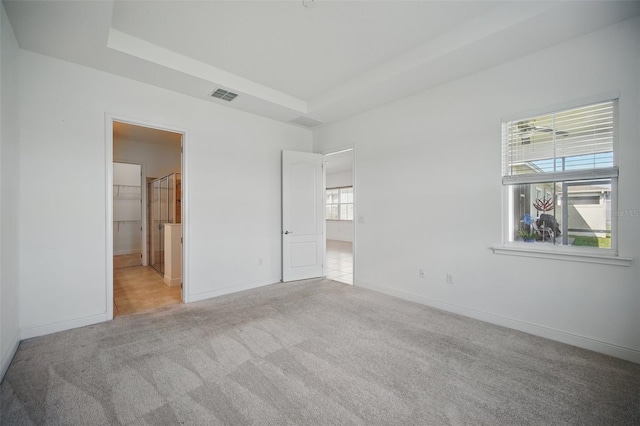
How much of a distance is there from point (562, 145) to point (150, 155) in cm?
731

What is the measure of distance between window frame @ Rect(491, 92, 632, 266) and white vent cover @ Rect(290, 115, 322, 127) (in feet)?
9.39

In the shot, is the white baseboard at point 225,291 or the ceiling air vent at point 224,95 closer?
the ceiling air vent at point 224,95

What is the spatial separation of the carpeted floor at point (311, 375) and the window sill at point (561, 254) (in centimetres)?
82

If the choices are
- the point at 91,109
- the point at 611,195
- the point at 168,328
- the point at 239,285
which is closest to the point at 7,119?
the point at 91,109

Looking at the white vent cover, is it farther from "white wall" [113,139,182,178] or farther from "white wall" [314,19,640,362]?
"white wall" [113,139,182,178]

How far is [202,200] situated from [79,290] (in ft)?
5.52

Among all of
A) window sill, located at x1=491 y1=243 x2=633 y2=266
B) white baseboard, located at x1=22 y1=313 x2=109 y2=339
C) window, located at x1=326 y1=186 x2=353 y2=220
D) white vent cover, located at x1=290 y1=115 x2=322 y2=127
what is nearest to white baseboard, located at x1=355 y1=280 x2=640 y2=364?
window sill, located at x1=491 y1=243 x2=633 y2=266

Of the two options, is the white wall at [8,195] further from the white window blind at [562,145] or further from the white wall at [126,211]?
the white wall at [126,211]

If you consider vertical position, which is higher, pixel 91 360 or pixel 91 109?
pixel 91 109

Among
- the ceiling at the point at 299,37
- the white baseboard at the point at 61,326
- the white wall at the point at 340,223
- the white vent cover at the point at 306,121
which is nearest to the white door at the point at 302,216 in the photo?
the white vent cover at the point at 306,121

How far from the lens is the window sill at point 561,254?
2387 millimetres

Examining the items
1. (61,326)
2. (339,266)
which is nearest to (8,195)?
(61,326)

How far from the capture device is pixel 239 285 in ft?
14.2

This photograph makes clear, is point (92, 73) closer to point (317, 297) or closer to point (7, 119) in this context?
point (7, 119)
